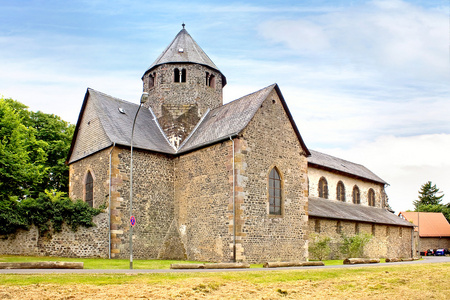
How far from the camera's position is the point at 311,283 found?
50.7 feet

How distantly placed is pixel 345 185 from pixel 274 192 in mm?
18819

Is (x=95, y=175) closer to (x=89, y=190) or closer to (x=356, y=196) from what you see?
(x=89, y=190)

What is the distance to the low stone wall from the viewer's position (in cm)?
2569

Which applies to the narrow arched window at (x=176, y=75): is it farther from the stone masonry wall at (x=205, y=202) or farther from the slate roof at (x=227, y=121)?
the stone masonry wall at (x=205, y=202)

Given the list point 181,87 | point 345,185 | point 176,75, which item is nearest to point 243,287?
point 181,87

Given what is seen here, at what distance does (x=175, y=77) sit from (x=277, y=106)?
9132 mm

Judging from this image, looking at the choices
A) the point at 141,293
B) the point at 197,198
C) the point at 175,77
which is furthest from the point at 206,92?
the point at 141,293

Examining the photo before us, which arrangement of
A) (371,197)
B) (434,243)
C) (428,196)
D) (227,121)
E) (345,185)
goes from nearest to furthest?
1. (227,121)
2. (345,185)
3. (371,197)
4. (434,243)
5. (428,196)

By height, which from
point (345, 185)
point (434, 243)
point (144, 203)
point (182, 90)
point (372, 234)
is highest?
point (182, 90)

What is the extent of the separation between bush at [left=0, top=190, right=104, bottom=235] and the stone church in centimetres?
153

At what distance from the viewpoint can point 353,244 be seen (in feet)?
112

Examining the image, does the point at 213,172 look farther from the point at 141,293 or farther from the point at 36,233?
the point at 141,293

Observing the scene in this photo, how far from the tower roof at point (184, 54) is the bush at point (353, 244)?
16.0 meters

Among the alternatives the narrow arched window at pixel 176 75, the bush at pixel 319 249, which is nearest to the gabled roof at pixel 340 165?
the bush at pixel 319 249
